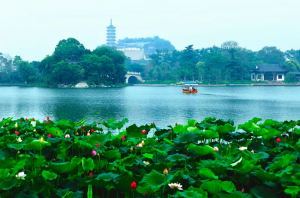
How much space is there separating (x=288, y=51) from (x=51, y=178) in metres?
83.4

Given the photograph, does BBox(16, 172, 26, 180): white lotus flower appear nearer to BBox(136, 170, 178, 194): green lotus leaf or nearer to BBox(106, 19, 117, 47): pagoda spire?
BBox(136, 170, 178, 194): green lotus leaf

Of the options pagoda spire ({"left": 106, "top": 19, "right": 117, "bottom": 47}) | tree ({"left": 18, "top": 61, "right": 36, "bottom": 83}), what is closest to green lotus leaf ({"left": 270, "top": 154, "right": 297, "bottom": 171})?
tree ({"left": 18, "top": 61, "right": 36, "bottom": 83})

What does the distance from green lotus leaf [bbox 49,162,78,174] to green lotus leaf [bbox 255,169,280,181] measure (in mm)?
1347

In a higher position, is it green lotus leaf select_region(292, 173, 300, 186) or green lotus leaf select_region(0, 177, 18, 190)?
green lotus leaf select_region(292, 173, 300, 186)

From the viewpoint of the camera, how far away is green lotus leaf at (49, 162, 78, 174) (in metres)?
2.70

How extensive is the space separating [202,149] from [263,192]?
709 mm

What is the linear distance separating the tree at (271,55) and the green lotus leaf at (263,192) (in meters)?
73.8

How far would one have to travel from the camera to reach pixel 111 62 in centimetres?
5088

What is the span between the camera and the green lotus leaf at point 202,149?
10.4ft

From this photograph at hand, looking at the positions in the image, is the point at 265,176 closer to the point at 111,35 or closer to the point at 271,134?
the point at 271,134

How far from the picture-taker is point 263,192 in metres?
2.62

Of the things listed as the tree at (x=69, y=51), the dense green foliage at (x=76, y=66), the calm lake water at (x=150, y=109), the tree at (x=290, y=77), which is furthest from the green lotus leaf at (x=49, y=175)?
the tree at (x=290, y=77)

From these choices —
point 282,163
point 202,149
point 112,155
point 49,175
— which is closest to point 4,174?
point 49,175

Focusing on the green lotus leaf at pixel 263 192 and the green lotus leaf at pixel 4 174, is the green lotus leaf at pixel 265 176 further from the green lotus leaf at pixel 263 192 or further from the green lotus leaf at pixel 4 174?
the green lotus leaf at pixel 4 174
